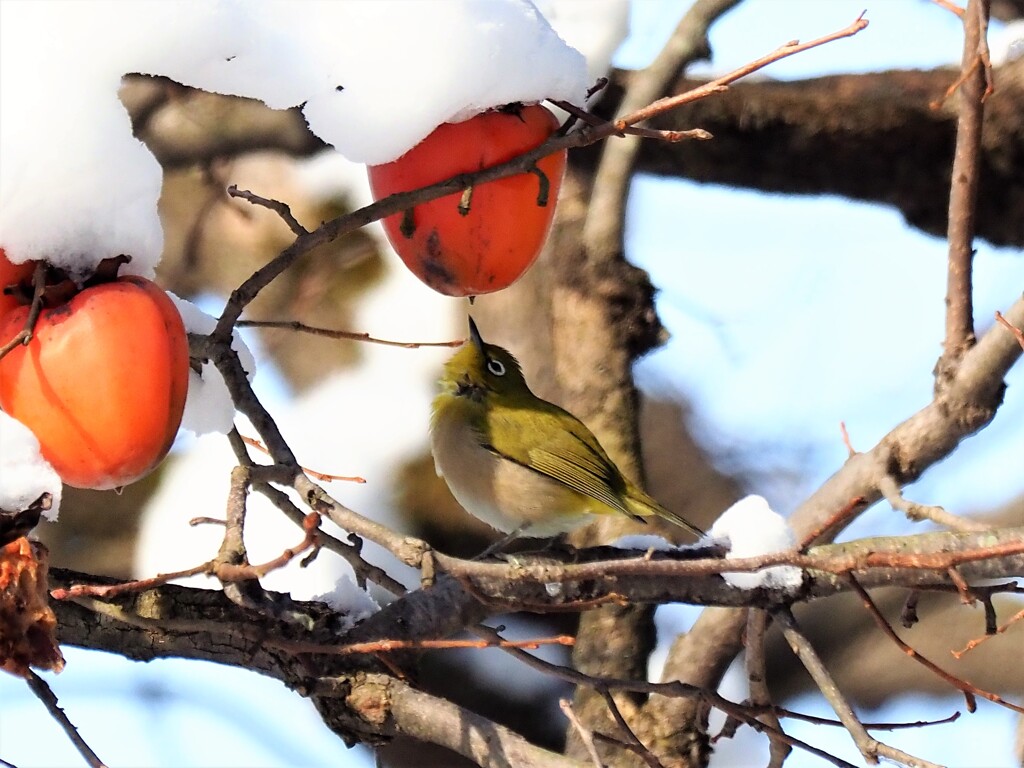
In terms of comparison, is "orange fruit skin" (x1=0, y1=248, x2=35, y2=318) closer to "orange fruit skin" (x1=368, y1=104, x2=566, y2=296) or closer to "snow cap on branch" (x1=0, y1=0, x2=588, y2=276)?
"snow cap on branch" (x1=0, y1=0, x2=588, y2=276)

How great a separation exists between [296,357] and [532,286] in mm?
837

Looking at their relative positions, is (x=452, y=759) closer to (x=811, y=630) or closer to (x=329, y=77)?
(x=811, y=630)

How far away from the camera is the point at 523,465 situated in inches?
98.3

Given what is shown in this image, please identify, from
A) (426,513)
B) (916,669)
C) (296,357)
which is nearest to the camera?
(916,669)

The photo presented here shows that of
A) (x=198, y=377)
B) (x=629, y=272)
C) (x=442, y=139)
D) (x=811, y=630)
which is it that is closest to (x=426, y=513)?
(x=629, y=272)

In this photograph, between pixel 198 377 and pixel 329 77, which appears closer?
pixel 329 77

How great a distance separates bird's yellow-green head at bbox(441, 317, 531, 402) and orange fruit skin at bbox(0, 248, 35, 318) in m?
1.67

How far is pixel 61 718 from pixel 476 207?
0.81 metres

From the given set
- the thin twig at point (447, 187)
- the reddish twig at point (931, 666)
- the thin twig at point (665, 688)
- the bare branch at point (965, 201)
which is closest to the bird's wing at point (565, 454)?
the bare branch at point (965, 201)

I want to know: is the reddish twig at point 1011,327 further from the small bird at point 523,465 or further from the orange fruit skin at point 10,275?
the orange fruit skin at point 10,275

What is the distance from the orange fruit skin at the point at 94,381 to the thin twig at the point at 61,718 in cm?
30

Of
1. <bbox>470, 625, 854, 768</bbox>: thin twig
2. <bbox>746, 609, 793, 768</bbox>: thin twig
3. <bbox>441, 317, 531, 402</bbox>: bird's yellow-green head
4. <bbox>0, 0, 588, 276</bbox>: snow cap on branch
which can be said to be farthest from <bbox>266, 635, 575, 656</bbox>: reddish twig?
<bbox>441, 317, 531, 402</bbox>: bird's yellow-green head

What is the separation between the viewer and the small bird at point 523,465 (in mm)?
2426

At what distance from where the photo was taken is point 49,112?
37.8 inches
